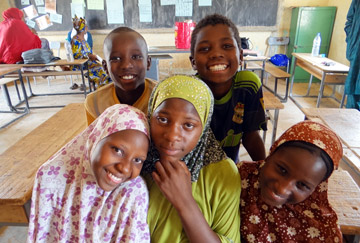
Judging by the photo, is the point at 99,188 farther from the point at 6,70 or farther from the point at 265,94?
the point at 6,70

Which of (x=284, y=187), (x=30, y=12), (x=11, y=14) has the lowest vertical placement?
(x=284, y=187)

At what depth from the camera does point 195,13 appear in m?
6.24

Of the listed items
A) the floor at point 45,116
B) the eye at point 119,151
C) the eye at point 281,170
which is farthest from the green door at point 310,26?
the eye at point 119,151

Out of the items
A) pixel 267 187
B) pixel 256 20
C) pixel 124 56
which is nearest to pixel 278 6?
pixel 256 20

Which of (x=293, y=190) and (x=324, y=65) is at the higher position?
(x=293, y=190)

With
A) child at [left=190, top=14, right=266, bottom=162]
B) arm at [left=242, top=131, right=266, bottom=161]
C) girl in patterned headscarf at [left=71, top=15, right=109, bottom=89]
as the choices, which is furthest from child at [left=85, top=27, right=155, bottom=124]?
girl in patterned headscarf at [left=71, top=15, right=109, bottom=89]

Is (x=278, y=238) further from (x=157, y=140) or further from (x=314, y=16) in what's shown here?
(x=314, y=16)

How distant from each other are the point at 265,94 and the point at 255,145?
1.89 m

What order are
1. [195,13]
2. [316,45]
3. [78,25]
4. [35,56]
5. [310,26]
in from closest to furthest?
[35,56] → [78,25] → [316,45] → [310,26] → [195,13]

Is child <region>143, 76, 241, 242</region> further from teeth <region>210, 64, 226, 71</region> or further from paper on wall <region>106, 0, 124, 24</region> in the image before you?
paper on wall <region>106, 0, 124, 24</region>

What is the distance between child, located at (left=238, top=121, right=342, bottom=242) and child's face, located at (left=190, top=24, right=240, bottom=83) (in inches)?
15.9

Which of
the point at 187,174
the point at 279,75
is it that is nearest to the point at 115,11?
the point at 279,75

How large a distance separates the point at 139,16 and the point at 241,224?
6.30 m

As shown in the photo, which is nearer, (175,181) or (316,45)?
(175,181)
